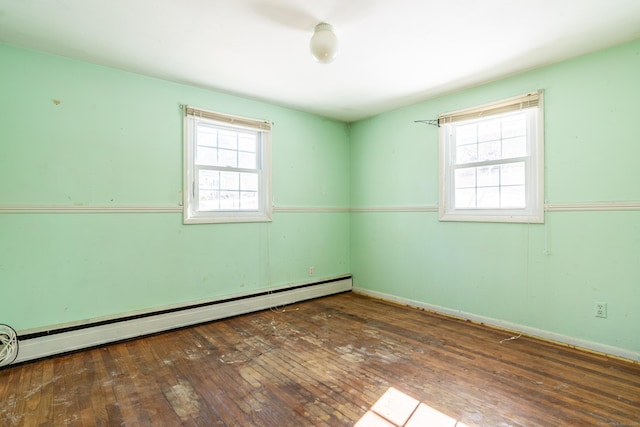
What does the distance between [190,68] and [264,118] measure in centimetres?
110

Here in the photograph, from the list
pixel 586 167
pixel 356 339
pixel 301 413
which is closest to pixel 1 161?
pixel 301 413

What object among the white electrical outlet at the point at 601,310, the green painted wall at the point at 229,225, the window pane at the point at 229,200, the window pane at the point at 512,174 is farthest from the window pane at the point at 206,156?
the white electrical outlet at the point at 601,310

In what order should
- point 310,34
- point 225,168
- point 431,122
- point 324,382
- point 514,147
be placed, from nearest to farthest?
1. point 324,382
2. point 310,34
3. point 514,147
4. point 225,168
5. point 431,122

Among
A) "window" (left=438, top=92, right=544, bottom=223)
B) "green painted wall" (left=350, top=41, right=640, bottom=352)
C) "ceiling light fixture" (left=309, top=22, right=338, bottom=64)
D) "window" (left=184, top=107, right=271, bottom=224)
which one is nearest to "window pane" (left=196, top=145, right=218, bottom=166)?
"window" (left=184, top=107, right=271, bottom=224)

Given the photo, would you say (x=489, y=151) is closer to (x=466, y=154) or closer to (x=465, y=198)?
(x=466, y=154)

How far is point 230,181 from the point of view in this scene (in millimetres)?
3541

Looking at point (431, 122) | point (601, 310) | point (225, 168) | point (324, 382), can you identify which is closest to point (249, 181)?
point (225, 168)

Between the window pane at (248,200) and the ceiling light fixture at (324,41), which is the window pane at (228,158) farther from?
the ceiling light fixture at (324,41)

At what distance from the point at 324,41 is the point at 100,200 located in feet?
7.65

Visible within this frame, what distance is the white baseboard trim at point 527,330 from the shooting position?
2.40m

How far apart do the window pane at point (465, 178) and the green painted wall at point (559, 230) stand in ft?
0.77

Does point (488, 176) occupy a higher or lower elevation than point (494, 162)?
lower

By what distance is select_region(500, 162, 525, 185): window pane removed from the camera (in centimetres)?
297

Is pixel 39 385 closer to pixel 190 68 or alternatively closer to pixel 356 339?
pixel 356 339
